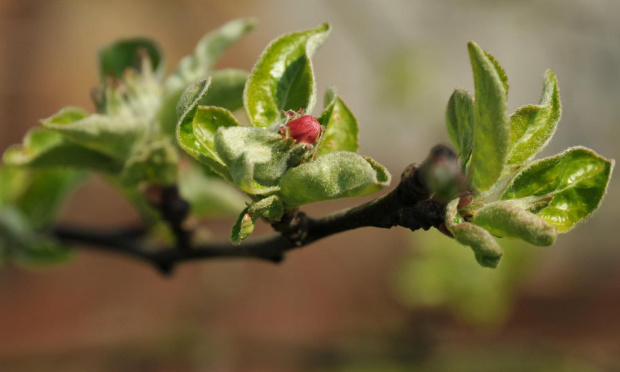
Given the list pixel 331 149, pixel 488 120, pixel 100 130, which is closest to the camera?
pixel 488 120

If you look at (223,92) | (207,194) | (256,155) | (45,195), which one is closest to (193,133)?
(256,155)

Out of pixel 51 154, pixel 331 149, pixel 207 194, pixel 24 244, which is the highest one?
pixel 331 149

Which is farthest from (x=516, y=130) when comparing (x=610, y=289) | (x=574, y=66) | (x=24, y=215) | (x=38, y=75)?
(x=574, y=66)

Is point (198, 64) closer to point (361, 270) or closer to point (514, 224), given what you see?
point (514, 224)

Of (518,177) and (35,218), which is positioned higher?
(518,177)

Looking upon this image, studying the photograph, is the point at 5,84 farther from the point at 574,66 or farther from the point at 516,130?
the point at 574,66
